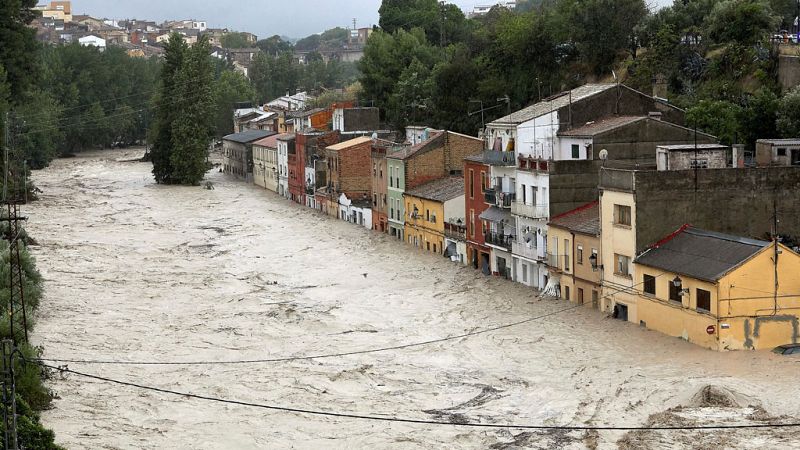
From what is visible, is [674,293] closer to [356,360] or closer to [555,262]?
[555,262]

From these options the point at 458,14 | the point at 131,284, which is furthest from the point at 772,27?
the point at 458,14

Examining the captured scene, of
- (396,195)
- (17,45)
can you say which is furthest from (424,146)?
(17,45)

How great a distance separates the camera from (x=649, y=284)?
4288 centimetres

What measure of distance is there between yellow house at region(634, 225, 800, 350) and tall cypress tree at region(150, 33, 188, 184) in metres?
73.3

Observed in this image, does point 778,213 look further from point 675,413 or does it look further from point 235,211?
point 235,211

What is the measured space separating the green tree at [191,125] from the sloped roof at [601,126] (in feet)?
189

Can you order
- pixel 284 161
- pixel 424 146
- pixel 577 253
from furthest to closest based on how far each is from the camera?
pixel 284 161, pixel 424 146, pixel 577 253

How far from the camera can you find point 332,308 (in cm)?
5044

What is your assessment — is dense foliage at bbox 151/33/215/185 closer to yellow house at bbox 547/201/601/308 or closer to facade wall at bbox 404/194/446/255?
facade wall at bbox 404/194/446/255

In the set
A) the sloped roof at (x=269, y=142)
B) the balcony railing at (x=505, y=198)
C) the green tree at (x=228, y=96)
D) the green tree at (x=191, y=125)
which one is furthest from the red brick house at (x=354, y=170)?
the green tree at (x=228, y=96)

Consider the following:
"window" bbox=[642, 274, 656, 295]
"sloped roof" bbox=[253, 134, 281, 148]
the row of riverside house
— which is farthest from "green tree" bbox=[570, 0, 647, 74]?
"window" bbox=[642, 274, 656, 295]

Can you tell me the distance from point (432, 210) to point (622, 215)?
2104 centimetres

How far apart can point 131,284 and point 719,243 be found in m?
26.3

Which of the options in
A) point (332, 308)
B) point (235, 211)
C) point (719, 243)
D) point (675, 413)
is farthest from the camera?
point (235, 211)
